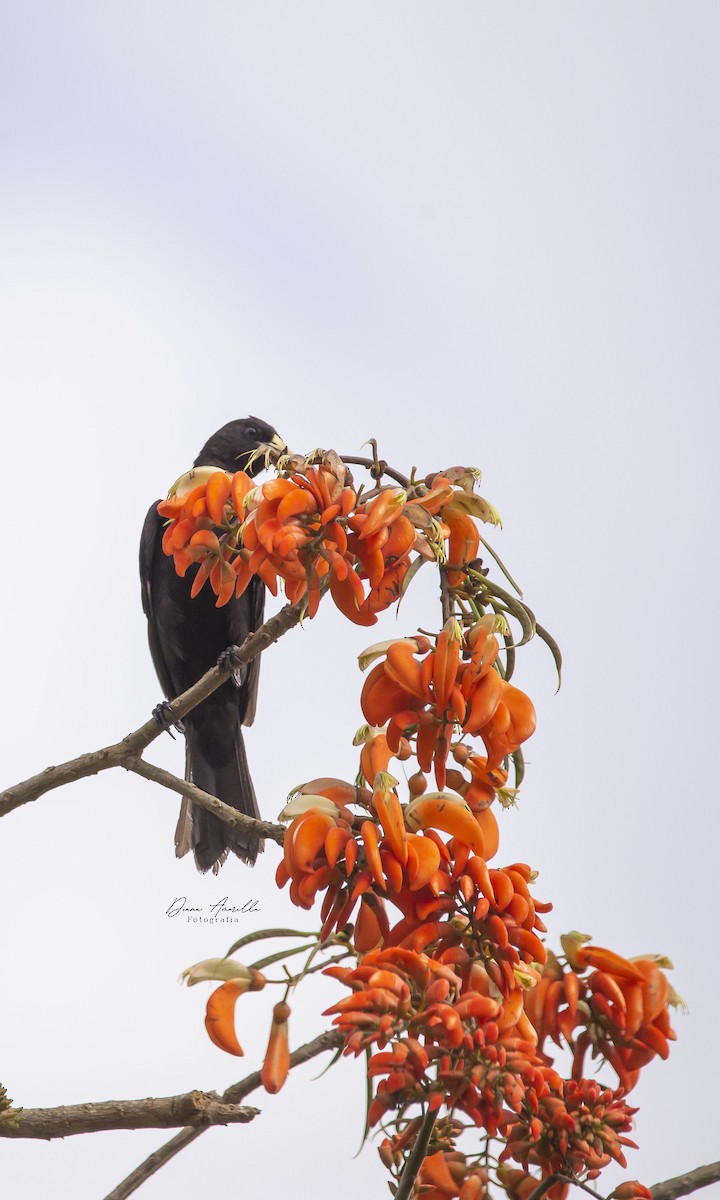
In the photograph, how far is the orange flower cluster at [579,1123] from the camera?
1.46m

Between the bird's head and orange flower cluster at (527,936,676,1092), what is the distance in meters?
5.34

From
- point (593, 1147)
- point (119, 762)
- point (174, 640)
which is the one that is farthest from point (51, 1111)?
point (174, 640)

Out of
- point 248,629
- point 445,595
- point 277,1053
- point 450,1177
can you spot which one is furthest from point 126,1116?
point 248,629

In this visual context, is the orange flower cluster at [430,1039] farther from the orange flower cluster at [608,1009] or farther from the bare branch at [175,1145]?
the bare branch at [175,1145]

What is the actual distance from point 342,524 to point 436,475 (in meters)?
0.20

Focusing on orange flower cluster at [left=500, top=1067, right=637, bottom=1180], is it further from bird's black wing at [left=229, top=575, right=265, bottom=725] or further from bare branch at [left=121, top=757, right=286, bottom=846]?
bird's black wing at [left=229, top=575, right=265, bottom=725]

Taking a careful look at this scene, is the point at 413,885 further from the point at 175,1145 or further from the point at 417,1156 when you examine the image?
the point at 175,1145

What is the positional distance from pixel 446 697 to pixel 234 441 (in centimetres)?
537

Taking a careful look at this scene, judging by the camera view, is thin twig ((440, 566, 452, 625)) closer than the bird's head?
Yes

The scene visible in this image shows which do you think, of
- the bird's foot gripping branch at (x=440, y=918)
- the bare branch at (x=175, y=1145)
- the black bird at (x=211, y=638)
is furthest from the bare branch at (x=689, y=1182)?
the black bird at (x=211, y=638)

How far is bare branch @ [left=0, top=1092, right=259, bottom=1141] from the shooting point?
2.06 m

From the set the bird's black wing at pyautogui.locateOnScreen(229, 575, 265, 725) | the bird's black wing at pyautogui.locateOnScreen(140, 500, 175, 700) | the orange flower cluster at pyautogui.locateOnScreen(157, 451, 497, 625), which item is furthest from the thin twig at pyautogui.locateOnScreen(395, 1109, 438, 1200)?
the bird's black wing at pyautogui.locateOnScreen(140, 500, 175, 700)

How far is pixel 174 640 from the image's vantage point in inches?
263

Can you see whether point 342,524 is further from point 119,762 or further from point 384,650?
point 119,762
